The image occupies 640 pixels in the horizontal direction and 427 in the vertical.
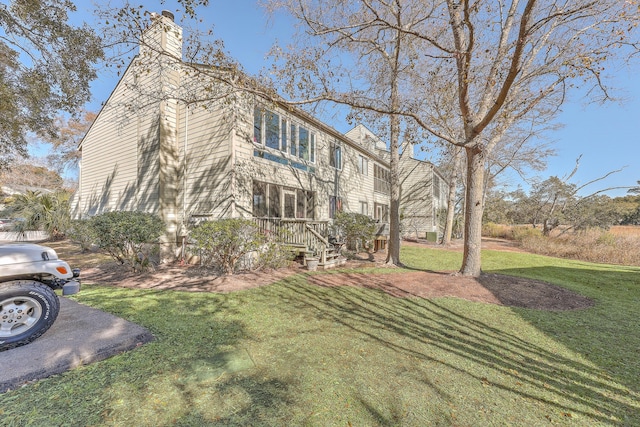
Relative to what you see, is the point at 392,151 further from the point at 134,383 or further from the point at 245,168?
the point at 134,383

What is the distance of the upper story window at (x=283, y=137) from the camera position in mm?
9977

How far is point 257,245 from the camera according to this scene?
25.0ft

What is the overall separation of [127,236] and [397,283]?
24.4ft

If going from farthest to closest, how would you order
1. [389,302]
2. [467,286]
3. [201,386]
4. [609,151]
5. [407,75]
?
[609,151]
[407,75]
[467,286]
[389,302]
[201,386]

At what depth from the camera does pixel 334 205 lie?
1531 centimetres

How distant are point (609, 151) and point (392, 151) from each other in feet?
73.9

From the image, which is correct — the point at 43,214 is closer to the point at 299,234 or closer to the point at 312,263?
the point at 299,234

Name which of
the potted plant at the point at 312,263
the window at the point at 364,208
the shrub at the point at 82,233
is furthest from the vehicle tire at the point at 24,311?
the window at the point at 364,208

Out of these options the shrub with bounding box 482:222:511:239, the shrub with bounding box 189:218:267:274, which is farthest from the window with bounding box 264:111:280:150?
the shrub with bounding box 482:222:511:239

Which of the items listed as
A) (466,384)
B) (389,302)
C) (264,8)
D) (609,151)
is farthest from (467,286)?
(609,151)

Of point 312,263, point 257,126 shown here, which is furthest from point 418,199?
point 257,126

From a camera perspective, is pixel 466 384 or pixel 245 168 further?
pixel 245 168

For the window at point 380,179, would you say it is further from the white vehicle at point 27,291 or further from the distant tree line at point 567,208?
the white vehicle at point 27,291

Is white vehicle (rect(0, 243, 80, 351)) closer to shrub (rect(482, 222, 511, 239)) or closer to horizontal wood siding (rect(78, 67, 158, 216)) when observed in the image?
horizontal wood siding (rect(78, 67, 158, 216))
